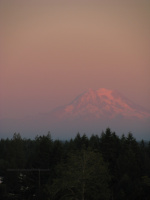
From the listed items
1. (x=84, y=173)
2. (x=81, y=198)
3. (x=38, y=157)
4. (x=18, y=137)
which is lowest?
(x=81, y=198)

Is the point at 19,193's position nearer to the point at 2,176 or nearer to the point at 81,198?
the point at 2,176

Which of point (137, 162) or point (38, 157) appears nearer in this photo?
point (137, 162)

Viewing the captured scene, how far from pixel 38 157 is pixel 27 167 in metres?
4.28

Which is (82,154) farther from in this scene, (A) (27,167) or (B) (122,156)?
(A) (27,167)

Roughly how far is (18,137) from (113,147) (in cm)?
3985

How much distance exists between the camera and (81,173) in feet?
144

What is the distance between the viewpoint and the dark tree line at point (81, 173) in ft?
143

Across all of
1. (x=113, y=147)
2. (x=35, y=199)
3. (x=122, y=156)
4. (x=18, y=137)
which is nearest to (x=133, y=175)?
(x=122, y=156)

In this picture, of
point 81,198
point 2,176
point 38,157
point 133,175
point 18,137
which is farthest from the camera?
point 18,137

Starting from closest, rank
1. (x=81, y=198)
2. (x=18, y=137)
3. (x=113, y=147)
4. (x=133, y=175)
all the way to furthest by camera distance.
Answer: (x=81, y=198)
(x=133, y=175)
(x=113, y=147)
(x=18, y=137)

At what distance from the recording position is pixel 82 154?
45.8 m

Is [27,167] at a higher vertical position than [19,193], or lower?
higher

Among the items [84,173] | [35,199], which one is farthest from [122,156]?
[84,173]

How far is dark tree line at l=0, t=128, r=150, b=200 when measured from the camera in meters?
43.7
